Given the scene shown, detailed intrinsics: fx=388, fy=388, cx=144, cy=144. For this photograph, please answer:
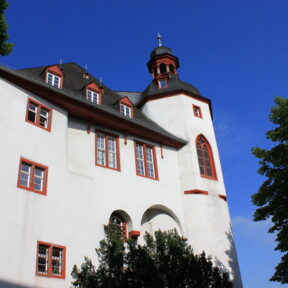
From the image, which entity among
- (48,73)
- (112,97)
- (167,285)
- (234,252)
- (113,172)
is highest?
(112,97)

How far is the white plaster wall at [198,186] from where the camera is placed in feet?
63.5

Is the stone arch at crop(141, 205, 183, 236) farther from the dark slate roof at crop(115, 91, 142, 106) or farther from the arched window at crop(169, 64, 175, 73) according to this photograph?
the arched window at crop(169, 64, 175, 73)

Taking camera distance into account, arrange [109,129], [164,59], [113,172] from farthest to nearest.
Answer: [164,59] < [109,129] < [113,172]

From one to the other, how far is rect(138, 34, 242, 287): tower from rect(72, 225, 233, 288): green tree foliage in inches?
322

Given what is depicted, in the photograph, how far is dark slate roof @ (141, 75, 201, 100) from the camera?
2472 cm

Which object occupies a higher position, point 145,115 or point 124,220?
point 145,115

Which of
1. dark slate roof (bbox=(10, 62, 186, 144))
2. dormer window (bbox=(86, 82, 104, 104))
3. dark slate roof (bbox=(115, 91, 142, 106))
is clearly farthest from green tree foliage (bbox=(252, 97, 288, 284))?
dark slate roof (bbox=(115, 91, 142, 106))

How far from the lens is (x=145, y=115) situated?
24562 millimetres

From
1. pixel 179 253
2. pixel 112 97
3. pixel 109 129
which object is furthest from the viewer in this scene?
pixel 112 97

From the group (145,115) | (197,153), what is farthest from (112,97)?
(197,153)

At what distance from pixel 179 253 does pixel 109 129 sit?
9.57 m

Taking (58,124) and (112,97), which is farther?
(112,97)

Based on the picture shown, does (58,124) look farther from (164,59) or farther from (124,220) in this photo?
(164,59)

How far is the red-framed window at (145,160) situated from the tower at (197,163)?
186 centimetres
